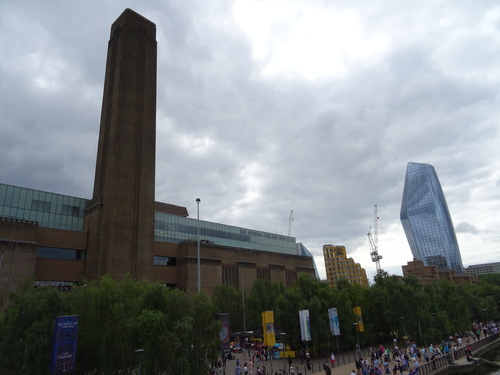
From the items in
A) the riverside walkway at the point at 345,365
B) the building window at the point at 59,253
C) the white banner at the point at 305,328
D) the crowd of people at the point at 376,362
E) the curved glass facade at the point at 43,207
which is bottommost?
the riverside walkway at the point at 345,365

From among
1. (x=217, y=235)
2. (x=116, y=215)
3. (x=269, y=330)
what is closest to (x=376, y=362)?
(x=269, y=330)

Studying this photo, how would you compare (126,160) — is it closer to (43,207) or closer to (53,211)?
(53,211)

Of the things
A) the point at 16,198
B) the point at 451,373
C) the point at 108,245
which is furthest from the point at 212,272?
the point at 451,373

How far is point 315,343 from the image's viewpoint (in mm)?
44312

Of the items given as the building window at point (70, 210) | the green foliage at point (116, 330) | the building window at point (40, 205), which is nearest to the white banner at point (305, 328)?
the green foliage at point (116, 330)

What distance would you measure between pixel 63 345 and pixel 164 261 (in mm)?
53473

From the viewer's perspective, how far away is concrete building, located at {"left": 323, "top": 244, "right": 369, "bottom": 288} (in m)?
176

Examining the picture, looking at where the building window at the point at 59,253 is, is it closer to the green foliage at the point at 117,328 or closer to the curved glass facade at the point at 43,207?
the curved glass facade at the point at 43,207

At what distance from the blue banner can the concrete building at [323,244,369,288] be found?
541 feet

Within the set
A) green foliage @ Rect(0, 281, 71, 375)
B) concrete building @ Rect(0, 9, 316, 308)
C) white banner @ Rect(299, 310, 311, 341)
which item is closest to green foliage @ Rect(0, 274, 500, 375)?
green foliage @ Rect(0, 281, 71, 375)

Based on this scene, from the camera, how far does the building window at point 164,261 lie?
233 feet

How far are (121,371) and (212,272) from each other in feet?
173

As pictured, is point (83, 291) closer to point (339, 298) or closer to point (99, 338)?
point (99, 338)

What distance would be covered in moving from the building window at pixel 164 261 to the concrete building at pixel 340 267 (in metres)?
118
